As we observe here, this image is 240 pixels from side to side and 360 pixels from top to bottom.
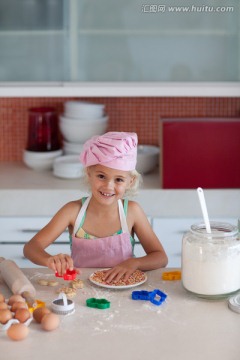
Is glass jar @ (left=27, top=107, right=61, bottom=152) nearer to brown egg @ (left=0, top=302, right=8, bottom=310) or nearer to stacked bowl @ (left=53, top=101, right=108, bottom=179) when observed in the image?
stacked bowl @ (left=53, top=101, right=108, bottom=179)

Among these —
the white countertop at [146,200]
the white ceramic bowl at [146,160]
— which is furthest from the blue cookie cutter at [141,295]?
the white ceramic bowl at [146,160]

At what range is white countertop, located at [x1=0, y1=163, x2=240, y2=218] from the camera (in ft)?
11.5

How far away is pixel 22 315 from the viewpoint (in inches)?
69.7

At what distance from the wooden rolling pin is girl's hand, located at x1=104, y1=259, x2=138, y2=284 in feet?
0.74

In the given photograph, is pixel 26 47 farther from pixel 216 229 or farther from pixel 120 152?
pixel 216 229

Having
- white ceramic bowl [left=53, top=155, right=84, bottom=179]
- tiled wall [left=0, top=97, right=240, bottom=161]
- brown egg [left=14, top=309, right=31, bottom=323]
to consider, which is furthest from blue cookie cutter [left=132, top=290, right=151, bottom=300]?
tiled wall [left=0, top=97, right=240, bottom=161]

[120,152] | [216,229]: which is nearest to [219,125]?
[120,152]

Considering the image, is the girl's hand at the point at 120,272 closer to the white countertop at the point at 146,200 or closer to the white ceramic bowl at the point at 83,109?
the white countertop at the point at 146,200

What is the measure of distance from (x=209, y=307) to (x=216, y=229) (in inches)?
8.4

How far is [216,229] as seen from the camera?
6.63 feet

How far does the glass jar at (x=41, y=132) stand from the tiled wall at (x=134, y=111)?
0.51 feet

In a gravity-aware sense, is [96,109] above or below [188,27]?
below

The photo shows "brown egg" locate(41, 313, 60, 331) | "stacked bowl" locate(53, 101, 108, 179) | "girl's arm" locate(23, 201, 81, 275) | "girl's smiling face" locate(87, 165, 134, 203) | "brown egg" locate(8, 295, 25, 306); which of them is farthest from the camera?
"stacked bowl" locate(53, 101, 108, 179)

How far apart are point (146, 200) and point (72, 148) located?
572 millimetres
